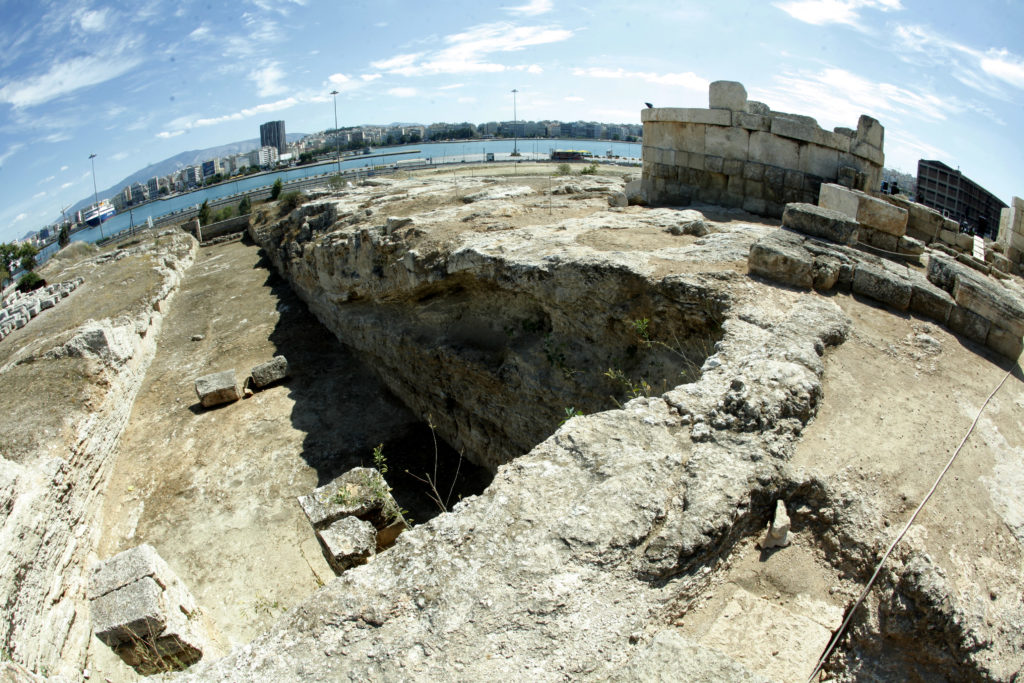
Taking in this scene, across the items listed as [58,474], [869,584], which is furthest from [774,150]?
[58,474]

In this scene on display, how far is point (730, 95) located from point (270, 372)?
9.64 meters

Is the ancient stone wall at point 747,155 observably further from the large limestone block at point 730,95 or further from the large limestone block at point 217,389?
A: the large limestone block at point 217,389

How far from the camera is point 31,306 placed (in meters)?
15.8

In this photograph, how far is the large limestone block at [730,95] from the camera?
29.8 feet

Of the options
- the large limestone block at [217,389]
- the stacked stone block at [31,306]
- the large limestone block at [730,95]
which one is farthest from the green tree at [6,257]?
the large limestone block at [730,95]

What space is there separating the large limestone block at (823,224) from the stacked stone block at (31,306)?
18.3 metres

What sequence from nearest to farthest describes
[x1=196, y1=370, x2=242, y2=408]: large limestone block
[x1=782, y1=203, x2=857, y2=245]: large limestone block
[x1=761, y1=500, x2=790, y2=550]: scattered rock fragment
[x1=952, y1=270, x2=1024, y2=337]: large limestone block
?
[x1=761, y1=500, x2=790, y2=550]: scattered rock fragment → [x1=952, y1=270, x2=1024, y2=337]: large limestone block → [x1=782, y1=203, x2=857, y2=245]: large limestone block → [x1=196, y1=370, x2=242, y2=408]: large limestone block

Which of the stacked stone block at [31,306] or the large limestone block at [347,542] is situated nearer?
the large limestone block at [347,542]

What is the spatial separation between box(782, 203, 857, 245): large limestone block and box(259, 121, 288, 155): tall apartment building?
107 m

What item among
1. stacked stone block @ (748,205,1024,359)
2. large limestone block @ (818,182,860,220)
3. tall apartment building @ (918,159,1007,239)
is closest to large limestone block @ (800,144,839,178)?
large limestone block @ (818,182,860,220)

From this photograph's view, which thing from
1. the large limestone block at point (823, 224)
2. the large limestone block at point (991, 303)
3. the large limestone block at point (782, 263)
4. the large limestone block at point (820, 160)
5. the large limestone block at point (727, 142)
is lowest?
the large limestone block at point (991, 303)

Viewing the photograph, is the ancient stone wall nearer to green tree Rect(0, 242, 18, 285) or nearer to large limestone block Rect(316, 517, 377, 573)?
large limestone block Rect(316, 517, 377, 573)

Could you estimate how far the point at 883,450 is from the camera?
3.45 metres

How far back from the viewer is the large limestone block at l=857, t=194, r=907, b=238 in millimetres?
6461
